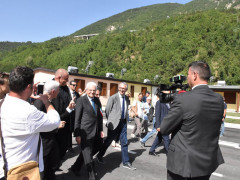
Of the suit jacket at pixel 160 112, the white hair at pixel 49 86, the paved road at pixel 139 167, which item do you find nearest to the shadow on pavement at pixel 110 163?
the paved road at pixel 139 167

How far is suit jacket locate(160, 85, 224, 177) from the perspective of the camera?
84.0 inches

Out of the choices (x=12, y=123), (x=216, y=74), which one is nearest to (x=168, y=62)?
(x=216, y=74)

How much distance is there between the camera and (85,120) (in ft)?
13.2

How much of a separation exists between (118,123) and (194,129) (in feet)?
9.42

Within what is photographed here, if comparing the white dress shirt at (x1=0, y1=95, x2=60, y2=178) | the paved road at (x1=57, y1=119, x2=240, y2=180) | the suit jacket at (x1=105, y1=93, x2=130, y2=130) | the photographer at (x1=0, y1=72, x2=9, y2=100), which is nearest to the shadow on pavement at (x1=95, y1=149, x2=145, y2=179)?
the paved road at (x1=57, y1=119, x2=240, y2=180)

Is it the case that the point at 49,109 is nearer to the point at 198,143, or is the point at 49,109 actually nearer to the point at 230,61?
the point at 198,143

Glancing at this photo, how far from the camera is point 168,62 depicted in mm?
49031

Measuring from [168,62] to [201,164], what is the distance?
48742 mm

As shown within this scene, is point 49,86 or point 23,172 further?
point 49,86

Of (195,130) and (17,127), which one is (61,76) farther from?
(195,130)

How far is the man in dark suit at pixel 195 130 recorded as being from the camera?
2.13 m

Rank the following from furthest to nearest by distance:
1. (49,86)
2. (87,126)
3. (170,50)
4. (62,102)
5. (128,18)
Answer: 1. (128,18)
2. (170,50)
3. (87,126)
4. (62,102)
5. (49,86)

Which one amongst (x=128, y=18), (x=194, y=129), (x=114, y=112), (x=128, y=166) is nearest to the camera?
(x=194, y=129)

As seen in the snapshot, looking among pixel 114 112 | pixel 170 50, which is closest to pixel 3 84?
pixel 114 112
